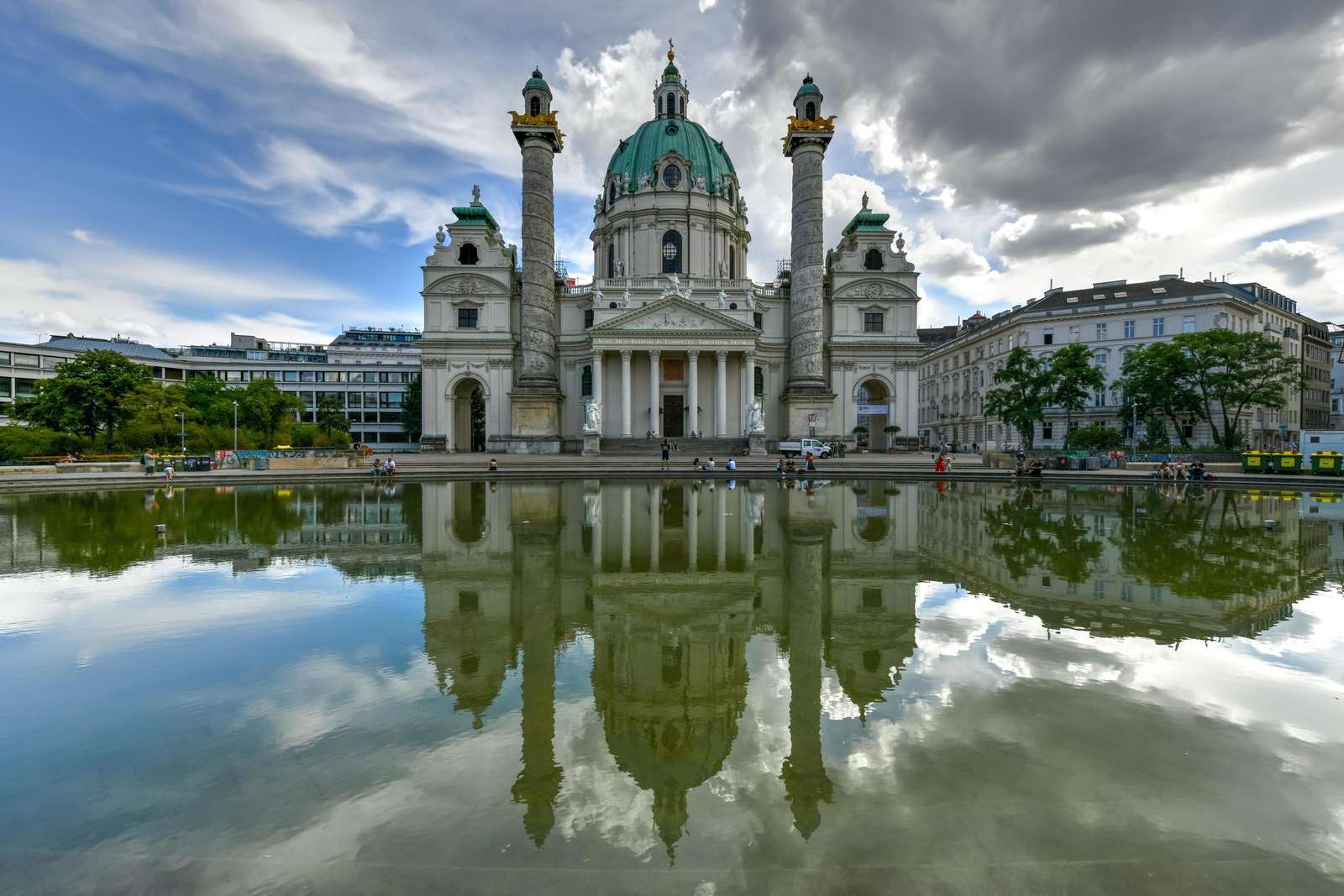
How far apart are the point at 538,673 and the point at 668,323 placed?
4407 centimetres

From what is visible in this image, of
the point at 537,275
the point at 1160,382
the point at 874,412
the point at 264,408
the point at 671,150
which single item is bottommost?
the point at 874,412

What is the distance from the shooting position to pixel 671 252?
188 feet

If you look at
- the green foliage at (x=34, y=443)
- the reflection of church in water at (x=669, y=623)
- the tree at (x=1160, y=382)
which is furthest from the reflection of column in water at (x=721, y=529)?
the green foliage at (x=34, y=443)

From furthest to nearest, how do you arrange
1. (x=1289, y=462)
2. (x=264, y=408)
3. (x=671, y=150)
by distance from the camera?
(x=671, y=150)
(x=264, y=408)
(x=1289, y=462)

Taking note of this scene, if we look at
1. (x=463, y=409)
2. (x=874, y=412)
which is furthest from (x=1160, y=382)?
(x=463, y=409)

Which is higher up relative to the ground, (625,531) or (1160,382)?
(1160,382)

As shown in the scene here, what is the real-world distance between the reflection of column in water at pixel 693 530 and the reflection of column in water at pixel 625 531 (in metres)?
1.17

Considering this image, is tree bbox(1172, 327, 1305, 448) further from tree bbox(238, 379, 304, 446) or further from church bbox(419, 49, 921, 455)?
tree bbox(238, 379, 304, 446)

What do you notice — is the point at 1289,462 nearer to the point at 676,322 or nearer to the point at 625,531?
the point at 676,322

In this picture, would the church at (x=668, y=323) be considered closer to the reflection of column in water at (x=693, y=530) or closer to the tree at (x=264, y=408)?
the tree at (x=264, y=408)

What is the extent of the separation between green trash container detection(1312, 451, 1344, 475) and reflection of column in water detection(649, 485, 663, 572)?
36198 millimetres

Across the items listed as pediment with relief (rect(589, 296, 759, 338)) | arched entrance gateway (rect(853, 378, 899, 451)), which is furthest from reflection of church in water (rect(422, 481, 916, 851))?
Result: arched entrance gateway (rect(853, 378, 899, 451))

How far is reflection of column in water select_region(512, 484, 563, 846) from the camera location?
4.19 m

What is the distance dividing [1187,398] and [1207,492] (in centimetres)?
2942
